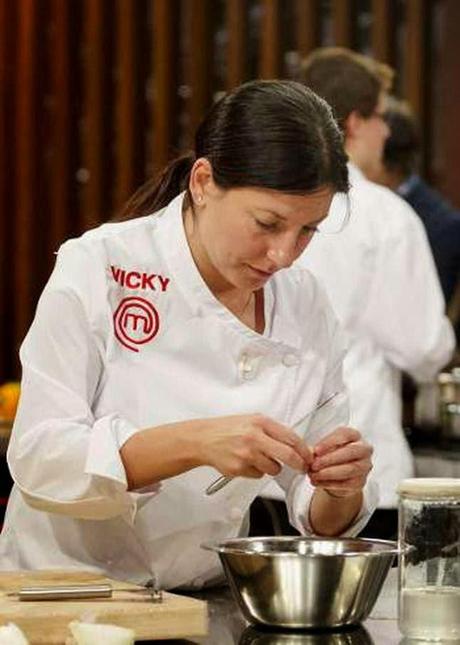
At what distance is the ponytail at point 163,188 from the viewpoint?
7.61ft

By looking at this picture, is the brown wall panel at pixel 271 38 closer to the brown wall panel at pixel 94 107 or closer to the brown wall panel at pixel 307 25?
the brown wall panel at pixel 307 25

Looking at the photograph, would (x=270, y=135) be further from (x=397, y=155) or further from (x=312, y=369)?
(x=397, y=155)

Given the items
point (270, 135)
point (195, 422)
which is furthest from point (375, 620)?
point (270, 135)

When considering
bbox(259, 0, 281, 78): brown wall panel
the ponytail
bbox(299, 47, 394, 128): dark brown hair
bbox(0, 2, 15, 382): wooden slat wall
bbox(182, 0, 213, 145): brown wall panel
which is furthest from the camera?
Result: bbox(0, 2, 15, 382): wooden slat wall

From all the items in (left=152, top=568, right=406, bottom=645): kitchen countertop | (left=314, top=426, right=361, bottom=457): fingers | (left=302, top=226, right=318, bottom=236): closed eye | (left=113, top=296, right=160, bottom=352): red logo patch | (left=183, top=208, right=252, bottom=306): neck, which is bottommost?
(left=152, top=568, right=406, bottom=645): kitchen countertop

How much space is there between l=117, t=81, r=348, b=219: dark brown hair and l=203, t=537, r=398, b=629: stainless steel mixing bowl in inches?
18.9

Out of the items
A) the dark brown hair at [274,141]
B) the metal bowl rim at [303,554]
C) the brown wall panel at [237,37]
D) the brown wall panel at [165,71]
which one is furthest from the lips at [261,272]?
the brown wall panel at [165,71]

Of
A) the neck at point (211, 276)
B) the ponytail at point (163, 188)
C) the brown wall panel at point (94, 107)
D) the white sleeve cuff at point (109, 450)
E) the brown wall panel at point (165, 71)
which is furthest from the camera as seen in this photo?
the brown wall panel at point (94, 107)

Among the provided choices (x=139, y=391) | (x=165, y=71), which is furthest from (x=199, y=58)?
(x=139, y=391)

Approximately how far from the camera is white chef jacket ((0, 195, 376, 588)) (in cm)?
204

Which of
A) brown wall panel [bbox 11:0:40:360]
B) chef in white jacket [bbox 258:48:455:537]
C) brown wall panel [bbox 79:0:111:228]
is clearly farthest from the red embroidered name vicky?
brown wall panel [bbox 11:0:40:360]

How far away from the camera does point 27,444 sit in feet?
6.70

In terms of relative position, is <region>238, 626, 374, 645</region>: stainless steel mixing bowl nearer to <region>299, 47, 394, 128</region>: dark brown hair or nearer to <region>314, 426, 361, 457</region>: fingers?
<region>314, 426, 361, 457</region>: fingers

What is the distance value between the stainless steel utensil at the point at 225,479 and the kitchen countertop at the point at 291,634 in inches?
6.2
